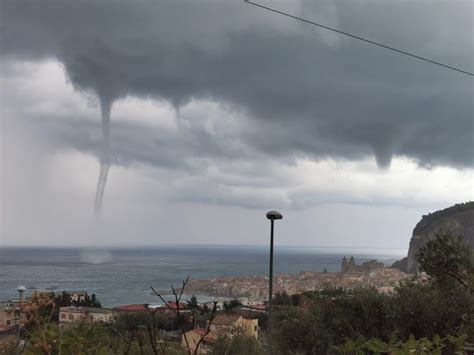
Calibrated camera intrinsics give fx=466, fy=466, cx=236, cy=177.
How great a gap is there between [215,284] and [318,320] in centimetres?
2710

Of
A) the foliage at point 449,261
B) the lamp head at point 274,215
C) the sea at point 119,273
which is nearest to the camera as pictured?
the lamp head at point 274,215

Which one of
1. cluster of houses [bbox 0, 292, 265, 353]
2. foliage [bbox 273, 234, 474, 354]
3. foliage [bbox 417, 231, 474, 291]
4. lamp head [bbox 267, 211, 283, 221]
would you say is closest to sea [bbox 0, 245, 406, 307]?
cluster of houses [bbox 0, 292, 265, 353]

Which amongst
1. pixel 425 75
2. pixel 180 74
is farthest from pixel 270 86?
pixel 425 75

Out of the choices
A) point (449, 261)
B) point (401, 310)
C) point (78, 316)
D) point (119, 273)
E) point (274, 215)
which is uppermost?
point (274, 215)

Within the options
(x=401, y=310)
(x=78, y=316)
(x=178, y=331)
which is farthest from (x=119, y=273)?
(x=78, y=316)

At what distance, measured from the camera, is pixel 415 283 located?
774 centimetres

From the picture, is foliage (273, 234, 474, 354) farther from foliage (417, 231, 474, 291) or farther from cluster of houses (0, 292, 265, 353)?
cluster of houses (0, 292, 265, 353)

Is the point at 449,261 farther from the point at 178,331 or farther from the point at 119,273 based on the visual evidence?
the point at 119,273

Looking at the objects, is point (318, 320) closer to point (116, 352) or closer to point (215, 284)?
point (116, 352)

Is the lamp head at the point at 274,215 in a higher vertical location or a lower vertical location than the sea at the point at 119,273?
higher

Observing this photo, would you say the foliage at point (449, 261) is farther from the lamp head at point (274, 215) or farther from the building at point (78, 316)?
the building at point (78, 316)

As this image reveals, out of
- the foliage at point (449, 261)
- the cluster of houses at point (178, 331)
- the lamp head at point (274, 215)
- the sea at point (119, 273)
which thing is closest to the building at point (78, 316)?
the cluster of houses at point (178, 331)

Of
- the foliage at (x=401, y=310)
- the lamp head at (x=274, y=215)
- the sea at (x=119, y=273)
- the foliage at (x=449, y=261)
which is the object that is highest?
the lamp head at (x=274, y=215)

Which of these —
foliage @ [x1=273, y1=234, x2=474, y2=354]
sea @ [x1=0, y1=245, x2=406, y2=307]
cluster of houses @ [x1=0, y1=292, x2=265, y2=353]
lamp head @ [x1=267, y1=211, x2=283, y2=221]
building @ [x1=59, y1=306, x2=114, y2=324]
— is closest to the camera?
cluster of houses @ [x1=0, y1=292, x2=265, y2=353]
